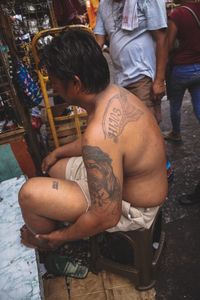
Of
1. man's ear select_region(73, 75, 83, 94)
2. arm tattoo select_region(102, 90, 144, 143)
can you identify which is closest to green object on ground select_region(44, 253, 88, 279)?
arm tattoo select_region(102, 90, 144, 143)

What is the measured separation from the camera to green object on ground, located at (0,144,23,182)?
2760 mm

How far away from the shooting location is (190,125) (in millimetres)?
4051

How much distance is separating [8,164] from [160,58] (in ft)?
5.81

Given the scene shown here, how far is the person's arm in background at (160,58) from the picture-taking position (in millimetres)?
2582

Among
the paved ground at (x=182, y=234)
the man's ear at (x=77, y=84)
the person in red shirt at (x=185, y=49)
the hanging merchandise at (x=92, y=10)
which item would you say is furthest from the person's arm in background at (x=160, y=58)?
the hanging merchandise at (x=92, y=10)

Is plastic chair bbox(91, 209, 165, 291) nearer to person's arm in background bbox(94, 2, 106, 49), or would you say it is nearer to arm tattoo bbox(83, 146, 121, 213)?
arm tattoo bbox(83, 146, 121, 213)

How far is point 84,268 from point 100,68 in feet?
5.02

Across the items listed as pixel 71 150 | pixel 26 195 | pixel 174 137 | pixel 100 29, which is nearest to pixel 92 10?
pixel 100 29

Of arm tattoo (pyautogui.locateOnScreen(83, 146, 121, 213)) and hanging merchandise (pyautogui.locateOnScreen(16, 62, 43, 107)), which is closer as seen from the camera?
arm tattoo (pyautogui.locateOnScreen(83, 146, 121, 213))

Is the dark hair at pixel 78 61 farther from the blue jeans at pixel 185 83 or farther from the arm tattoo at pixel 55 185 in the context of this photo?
the blue jeans at pixel 185 83

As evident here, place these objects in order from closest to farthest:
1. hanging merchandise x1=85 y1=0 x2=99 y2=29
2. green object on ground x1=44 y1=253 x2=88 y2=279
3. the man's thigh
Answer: the man's thigh
green object on ground x1=44 y1=253 x2=88 y2=279
hanging merchandise x1=85 y1=0 x2=99 y2=29

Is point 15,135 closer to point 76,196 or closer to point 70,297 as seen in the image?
point 76,196

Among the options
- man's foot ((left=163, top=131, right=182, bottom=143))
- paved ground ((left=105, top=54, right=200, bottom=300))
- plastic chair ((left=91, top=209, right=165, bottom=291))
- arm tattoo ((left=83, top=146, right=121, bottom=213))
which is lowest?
paved ground ((left=105, top=54, right=200, bottom=300))

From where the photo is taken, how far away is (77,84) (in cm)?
158
